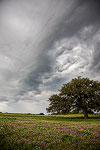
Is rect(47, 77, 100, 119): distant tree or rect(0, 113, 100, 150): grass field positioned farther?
rect(47, 77, 100, 119): distant tree

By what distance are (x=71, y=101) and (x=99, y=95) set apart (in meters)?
10.1

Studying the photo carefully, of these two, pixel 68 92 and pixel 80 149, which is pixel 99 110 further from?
pixel 80 149

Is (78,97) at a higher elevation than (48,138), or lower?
higher

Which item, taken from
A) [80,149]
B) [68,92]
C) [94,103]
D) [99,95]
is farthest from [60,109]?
[80,149]

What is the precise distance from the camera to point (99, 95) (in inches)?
1415

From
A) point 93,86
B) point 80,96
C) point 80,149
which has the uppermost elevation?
point 93,86

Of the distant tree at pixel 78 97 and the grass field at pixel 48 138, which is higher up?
the distant tree at pixel 78 97

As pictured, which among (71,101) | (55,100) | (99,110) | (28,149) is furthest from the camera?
(55,100)

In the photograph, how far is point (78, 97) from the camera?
38.5 metres

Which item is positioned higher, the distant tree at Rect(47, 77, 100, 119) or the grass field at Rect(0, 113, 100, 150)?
the distant tree at Rect(47, 77, 100, 119)

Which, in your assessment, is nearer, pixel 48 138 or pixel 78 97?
pixel 48 138

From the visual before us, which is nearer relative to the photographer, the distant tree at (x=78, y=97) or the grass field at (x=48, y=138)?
the grass field at (x=48, y=138)

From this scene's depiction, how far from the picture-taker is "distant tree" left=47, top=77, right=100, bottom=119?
35.8 meters

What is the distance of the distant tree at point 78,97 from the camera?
1407 inches
